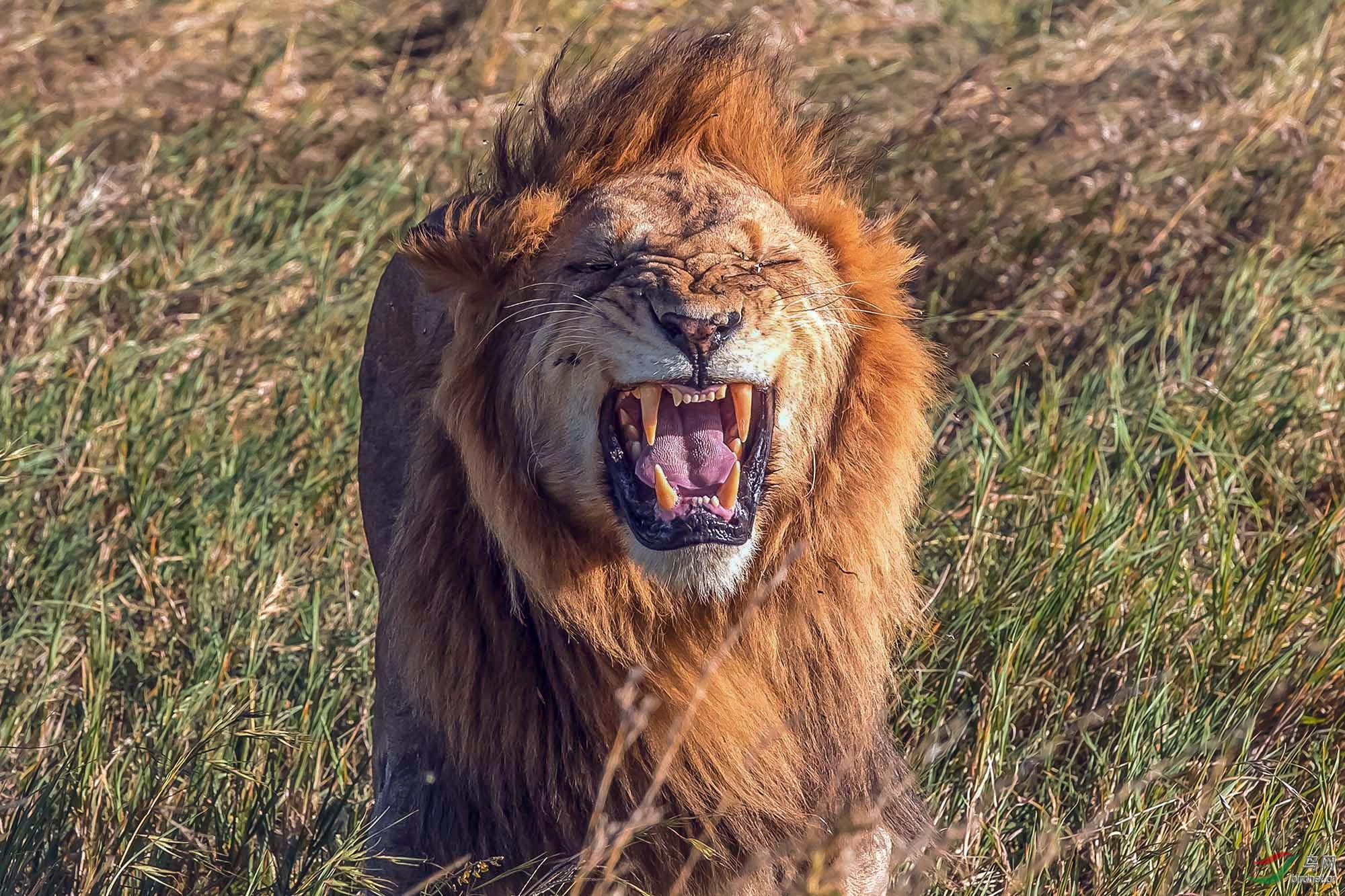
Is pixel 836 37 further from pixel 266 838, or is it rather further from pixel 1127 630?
pixel 266 838

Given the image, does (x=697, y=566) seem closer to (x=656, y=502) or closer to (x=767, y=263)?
(x=656, y=502)

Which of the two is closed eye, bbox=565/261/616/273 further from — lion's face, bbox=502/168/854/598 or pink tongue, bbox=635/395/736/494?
pink tongue, bbox=635/395/736/494

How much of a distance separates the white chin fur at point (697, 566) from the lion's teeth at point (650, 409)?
0.51 ft

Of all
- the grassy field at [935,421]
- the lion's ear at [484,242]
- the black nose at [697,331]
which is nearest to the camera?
the black nose at [697,331]

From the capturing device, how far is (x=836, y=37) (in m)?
6.63

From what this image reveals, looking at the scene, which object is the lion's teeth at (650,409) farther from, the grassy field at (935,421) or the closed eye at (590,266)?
the grassy field at (935,421)

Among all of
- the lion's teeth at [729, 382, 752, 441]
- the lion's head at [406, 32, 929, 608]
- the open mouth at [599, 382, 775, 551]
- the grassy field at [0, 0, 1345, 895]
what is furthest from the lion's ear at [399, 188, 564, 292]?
the grassy field at [0, 0, 1345, 895]

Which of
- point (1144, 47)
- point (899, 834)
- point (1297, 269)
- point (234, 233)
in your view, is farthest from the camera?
point (1144, 47)

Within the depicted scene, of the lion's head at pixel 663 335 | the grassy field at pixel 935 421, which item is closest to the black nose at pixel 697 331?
the lion's head at pixel 663 335

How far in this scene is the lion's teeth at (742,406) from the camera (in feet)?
8.09

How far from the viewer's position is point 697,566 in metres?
2.41

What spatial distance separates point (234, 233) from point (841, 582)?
3267 millimetres

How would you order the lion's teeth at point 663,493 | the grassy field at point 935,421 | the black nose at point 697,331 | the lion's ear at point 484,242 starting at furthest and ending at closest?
the grassy field at point 935,421
the lion's ear at point 484,242
the lion's teeth at point 663,493
the black nose at point 697,331

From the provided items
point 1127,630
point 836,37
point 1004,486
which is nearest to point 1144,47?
point 836,37
